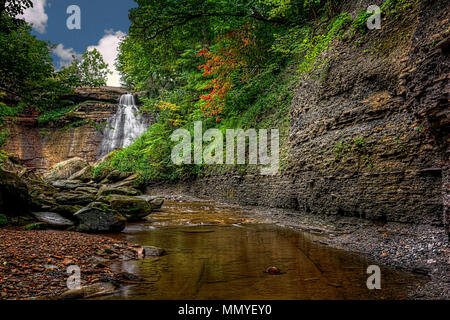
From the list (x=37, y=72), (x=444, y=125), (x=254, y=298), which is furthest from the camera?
(x=37, y=72)

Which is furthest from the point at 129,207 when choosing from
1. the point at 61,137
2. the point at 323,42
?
the point at 61,137

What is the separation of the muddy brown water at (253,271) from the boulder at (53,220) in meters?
1.50

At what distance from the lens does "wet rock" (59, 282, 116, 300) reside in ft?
8.39

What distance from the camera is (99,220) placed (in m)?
6.41

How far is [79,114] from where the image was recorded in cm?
3189

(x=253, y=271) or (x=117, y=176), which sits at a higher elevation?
(x=117, y=176)

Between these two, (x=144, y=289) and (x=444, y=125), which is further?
(x=444, y=125)

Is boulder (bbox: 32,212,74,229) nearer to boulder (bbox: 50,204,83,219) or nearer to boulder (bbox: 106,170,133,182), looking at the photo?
boulder (bbox: 50,204,83,219)

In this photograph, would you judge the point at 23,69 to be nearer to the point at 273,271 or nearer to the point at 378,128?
the point at 273,271

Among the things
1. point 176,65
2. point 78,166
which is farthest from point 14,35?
point 78,166

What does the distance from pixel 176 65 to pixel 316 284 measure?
20.3 meters

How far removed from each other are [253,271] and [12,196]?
20.0 ft

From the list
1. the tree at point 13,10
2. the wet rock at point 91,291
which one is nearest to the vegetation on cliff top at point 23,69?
the tree at point 13,10
